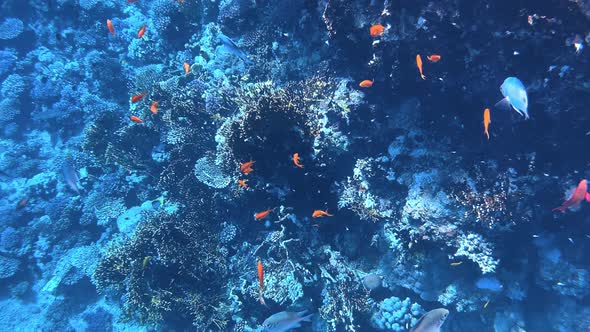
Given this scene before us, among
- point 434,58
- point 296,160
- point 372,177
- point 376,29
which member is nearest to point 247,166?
point 296,160

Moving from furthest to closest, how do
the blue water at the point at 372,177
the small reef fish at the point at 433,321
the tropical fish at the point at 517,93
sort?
the blue water at the point at 372,177, the small reef fish at the point at 433,321, the tropical fish at the point at 517,93

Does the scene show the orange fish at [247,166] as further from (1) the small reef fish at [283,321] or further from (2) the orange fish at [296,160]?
(1) the small reef fish at [283,321]

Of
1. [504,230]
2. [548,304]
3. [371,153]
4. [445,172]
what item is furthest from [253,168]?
[548,304]

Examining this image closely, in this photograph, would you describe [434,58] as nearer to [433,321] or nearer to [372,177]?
[372,177]

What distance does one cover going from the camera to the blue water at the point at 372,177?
177 inches

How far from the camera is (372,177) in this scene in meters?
5.35

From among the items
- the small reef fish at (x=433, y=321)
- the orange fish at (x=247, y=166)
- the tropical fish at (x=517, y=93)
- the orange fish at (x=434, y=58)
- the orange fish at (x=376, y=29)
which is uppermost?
the orange fish at (x=376, y=29)

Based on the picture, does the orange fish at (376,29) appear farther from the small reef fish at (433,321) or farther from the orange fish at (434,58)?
the small reef fish at (433,321)

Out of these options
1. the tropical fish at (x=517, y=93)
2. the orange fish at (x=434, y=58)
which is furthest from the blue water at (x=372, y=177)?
the orange fish at (x=434, y=58)

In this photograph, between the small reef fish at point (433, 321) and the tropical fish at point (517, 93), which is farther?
the small reef fish at point (433, 321)

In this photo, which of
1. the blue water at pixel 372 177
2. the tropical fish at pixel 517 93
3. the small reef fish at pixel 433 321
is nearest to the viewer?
the tropical fish at pixel 517 93

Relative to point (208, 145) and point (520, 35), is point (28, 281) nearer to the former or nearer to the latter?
point (208, 145)

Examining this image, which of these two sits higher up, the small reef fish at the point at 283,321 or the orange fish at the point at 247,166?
the orange fish at the point at 247,166

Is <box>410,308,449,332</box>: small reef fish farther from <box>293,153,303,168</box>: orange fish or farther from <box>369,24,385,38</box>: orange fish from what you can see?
<box>369,24,385,38</box>: orange fish
